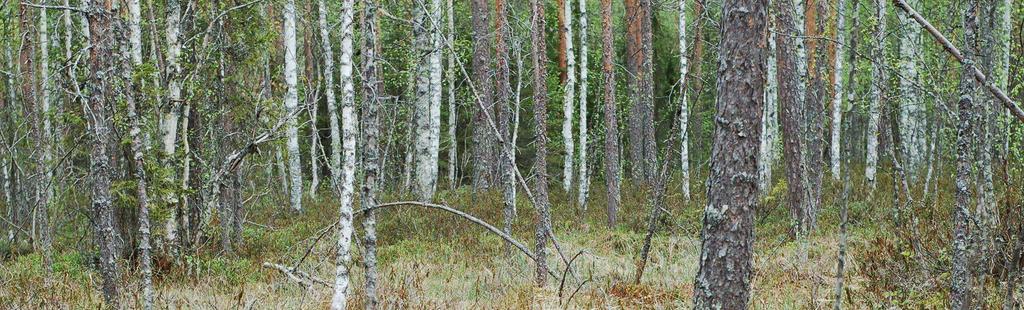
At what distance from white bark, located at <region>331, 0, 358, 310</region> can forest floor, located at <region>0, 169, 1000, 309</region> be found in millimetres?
360

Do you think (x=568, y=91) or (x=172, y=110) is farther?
(x=568, y=91)

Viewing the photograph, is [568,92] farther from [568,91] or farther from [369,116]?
[369,116]

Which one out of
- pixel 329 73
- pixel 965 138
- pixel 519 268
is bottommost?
pixel 519 268

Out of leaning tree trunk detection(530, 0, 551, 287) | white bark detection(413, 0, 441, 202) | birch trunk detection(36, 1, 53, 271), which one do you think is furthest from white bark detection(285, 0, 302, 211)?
leaning tree trunk detection(530, 0, 551, 287)

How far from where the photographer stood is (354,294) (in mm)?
6457

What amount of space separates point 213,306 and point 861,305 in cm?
493

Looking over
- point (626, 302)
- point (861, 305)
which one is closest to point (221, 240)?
point (626, 302)

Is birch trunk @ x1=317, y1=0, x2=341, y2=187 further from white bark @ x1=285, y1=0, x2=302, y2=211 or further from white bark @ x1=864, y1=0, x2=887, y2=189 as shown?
white bark @ x1=864, y1=0, x2=887, y2=189

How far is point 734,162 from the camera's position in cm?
397

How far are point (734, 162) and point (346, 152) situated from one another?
90.3 inches

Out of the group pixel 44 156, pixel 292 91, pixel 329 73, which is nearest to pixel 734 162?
pixel 44 156

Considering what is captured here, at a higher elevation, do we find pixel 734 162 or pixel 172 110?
pixel 172 110

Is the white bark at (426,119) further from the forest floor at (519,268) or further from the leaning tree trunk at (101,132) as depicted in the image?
the leaning tree trunk at (101,132)

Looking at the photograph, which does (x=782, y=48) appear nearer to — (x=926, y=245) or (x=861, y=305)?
(x=926, y=245)
